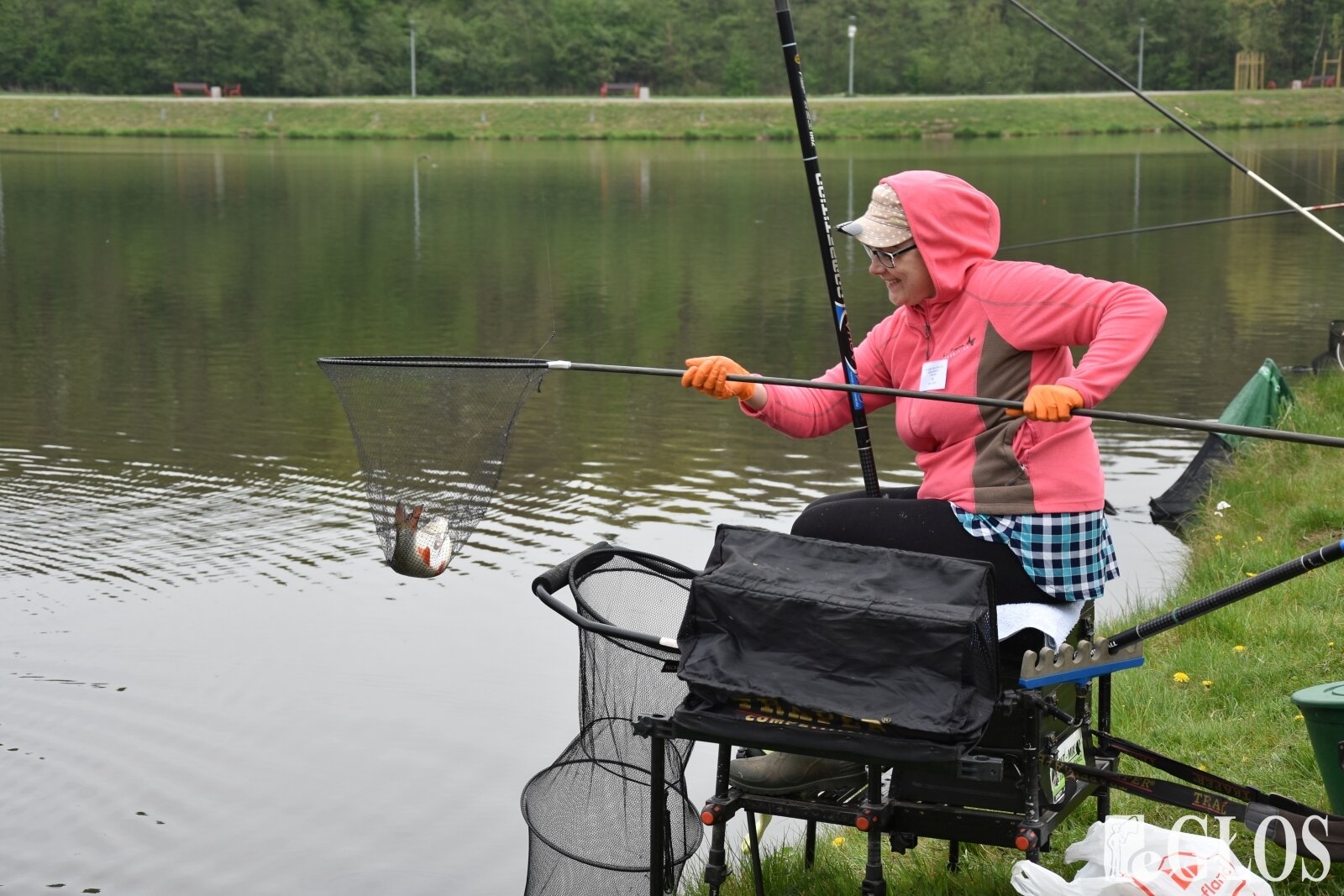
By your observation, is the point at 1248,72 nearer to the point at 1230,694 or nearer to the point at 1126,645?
the point at 1230,694

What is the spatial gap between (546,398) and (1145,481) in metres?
4.20

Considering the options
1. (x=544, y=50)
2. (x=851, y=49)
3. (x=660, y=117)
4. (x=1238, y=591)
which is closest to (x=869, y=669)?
(x=1238, y=591)

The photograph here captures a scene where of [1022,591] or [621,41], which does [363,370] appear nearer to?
[1022,591]

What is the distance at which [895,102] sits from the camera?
58.0m

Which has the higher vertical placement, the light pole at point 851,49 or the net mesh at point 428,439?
the light pole at point 851,49

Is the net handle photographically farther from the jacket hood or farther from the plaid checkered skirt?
the jacket hood

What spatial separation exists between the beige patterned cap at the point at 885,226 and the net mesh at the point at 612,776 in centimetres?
83

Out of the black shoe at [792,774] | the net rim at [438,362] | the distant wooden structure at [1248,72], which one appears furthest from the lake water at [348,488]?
the distant wooden structure at [1248,72]

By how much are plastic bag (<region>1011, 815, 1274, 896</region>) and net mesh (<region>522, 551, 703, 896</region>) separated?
844 mm

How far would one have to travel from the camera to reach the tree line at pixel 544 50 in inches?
2633

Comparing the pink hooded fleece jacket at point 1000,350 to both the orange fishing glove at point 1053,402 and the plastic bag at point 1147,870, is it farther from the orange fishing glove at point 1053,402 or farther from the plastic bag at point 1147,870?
the plastic bag at point 1147,870

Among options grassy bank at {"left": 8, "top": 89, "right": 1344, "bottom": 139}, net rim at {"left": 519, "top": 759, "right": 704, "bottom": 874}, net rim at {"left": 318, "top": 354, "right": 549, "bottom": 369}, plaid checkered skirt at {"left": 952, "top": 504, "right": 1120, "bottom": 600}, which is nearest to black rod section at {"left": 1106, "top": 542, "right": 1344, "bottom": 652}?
plaid checkered skirt at {"left": 952, "top": 504, "right": 1120, "bottom": 600}

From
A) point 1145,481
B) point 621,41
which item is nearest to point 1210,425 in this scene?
point 1145,481

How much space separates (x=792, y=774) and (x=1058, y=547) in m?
0.68
